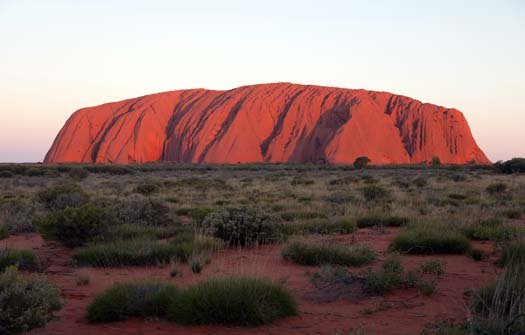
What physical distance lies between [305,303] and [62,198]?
9.62m

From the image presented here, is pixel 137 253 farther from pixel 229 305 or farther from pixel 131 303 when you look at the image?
pixel 229 305

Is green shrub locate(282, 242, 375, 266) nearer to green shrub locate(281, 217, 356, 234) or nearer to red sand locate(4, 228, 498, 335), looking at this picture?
red sand locate(4, 228, 498, 335)

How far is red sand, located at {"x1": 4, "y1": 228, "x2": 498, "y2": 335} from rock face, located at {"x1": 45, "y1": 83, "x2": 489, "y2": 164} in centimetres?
7043

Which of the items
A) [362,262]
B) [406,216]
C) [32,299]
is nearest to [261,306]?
[32,299]

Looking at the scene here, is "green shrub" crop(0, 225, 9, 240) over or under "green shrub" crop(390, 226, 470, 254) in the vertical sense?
under

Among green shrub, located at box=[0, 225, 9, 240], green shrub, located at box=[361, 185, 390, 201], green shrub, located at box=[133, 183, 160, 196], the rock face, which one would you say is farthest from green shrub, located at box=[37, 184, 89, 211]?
the rock face

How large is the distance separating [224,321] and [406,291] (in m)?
2.29

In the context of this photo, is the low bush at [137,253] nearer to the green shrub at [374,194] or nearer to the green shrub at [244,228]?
the green shrub at [244,228]

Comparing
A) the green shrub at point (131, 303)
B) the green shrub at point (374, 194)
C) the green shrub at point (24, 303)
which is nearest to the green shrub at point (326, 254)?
the green shrub at point (131, 303)

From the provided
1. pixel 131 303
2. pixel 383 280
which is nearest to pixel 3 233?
pixel 131 303

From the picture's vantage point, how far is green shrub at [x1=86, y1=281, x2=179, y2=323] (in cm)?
507

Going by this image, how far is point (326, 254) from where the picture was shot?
7.61m

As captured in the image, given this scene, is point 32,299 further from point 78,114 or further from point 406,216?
point 78,114

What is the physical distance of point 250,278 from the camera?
5.15 m
